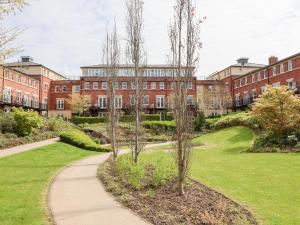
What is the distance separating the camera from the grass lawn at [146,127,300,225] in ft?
26.8

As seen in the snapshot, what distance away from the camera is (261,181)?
11.5 m

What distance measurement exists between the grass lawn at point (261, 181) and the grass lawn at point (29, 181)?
523 cm

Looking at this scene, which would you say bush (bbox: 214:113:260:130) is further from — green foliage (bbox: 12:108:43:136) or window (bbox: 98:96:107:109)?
window (bbox: 98:96:107:109)

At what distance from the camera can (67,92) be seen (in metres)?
63.3

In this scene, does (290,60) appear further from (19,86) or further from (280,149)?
(19,86)

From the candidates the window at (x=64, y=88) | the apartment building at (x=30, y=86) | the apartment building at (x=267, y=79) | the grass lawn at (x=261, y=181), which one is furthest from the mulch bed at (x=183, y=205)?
the window at (x=64, y=88)

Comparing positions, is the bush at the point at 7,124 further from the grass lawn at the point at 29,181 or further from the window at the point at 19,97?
the window at the point at 19,97

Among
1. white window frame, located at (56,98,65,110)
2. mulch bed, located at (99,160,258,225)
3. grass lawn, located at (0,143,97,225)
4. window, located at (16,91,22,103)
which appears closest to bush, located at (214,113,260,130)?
grass lawn, located at (0,143,97,225)

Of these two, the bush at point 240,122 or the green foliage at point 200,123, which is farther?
the green foliage at point 200,123

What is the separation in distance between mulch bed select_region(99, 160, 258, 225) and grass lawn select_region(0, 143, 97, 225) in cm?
229

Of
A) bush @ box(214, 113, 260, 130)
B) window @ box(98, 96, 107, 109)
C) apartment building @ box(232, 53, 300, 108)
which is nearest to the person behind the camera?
bush @ box(214, 113, 260, 130)

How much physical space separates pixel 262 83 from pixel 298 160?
34.0m

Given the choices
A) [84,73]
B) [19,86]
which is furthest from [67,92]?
[19,86]

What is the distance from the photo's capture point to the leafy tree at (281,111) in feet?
71.7
